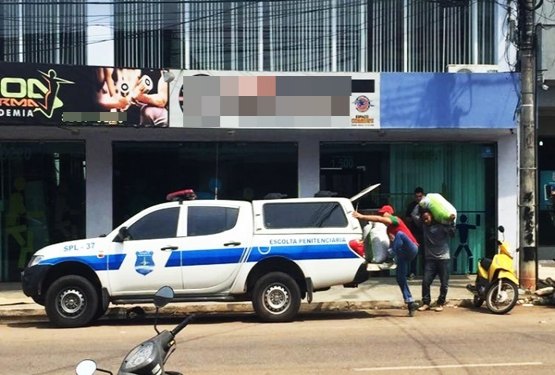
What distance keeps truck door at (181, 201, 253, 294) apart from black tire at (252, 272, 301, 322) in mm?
476

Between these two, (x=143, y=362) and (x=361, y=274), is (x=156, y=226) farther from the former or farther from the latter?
(x=143, y=362)

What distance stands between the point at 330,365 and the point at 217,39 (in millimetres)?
9716

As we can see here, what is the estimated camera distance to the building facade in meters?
14.7

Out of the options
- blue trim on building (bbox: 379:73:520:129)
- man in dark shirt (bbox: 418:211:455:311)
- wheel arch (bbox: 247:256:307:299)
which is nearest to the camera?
wheel arch (bbox: 247:256:307:299)

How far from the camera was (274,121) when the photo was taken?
13.8 meters

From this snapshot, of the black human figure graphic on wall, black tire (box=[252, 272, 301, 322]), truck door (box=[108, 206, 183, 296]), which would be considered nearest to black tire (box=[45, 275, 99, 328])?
truck door (box=[108, 206, 183, 296])

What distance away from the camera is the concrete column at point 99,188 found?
584 inches

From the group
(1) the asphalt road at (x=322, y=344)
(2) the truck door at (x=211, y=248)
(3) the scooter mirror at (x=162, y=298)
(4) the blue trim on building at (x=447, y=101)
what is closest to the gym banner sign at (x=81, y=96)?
(2) the truck door at (x=211, y=248)

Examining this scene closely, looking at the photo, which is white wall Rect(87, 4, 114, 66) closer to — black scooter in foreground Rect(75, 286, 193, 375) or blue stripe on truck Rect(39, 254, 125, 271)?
blue stripe on truck Rect(39, 254, 125, 271)

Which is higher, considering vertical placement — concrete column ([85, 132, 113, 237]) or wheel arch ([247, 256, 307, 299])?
concrete column ([85, 132, 113, 237])

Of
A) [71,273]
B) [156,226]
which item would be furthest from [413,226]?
[71,273]

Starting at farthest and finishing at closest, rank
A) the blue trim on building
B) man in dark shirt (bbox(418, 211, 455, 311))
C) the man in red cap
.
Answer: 1. the blue trim on building
2. man in dark shirt (bbox(418, 211, 455, 311))
3. the man in red cap

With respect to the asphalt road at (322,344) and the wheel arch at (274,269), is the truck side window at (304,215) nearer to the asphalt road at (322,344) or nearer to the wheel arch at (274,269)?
the wheel arch at (274,269)

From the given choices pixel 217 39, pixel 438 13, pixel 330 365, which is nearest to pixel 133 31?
pixel 217 39
